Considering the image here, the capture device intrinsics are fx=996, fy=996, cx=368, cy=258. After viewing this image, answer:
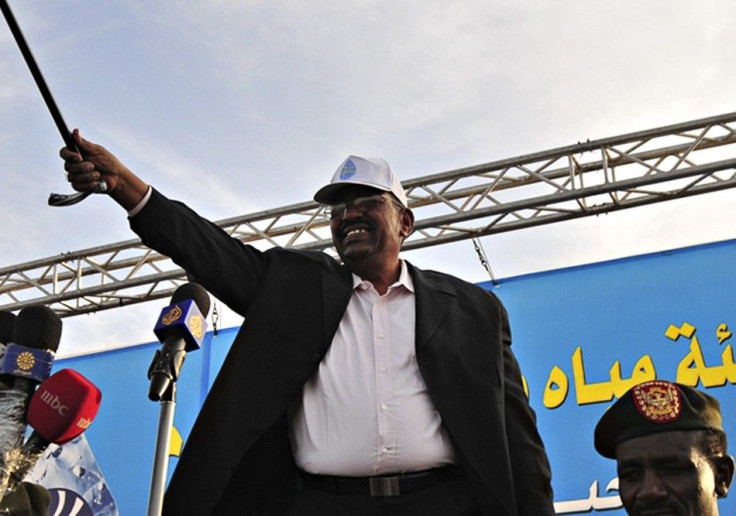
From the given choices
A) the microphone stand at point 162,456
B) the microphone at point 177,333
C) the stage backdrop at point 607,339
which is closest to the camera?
the microphone stand at point 162,456

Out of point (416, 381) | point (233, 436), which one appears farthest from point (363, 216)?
point (233, 436)

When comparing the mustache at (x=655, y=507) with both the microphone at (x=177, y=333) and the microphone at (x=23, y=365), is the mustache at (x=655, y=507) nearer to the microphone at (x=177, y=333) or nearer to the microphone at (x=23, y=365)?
the microphone at (x=177, y=333)

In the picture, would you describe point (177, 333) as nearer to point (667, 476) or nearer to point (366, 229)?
point (366, 229)

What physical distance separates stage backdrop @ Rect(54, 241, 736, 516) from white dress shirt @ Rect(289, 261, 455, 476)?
371 centimetres

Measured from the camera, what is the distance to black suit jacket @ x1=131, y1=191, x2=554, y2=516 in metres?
2.45

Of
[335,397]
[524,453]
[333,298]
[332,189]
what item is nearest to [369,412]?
[335,397]

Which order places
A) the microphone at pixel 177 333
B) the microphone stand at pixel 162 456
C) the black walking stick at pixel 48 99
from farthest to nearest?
the microphone at pixel 177 333 → the microphone stand at pixel 162 456 → the black walking stick at pixel 48 99

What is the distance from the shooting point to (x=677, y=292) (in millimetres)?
6332

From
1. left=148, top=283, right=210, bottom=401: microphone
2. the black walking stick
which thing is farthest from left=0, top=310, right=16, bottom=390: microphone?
the black walking stick

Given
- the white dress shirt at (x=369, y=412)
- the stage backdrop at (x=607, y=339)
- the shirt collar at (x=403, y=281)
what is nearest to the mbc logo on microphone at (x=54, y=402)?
the white dress shirt at (x=369, y=412)

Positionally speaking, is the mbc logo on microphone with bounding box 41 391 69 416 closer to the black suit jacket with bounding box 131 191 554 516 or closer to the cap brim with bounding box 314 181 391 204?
the black suit jacket with bounding box 131 191 554 516

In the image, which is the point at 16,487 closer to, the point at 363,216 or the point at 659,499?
the point at 363,216

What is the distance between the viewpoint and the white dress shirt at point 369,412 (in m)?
2.49

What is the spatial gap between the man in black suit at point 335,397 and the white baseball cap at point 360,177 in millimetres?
198
